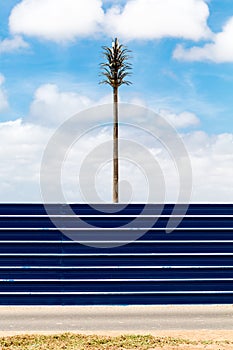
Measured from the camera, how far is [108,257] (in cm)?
1017

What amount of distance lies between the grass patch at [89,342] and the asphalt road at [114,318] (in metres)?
0.76

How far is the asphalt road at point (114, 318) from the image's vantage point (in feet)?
29.5

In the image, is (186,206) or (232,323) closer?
(232,323)

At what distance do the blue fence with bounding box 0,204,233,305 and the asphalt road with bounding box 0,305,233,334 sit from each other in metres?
0.17

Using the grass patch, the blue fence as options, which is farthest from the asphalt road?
the grass patch

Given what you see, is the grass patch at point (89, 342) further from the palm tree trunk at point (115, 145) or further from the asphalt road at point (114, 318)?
the palm tree trunk at point (115, 145)

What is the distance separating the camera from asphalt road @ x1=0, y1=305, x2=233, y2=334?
29.5ft

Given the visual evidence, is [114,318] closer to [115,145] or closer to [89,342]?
[89,342]

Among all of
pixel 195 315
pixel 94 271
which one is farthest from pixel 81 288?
pixel 195 315

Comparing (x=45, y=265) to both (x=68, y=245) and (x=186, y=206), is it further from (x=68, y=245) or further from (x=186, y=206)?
(x=186, y=206)

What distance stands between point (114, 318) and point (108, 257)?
103cm

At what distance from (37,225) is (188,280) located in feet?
8.60

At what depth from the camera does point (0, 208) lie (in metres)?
10.2

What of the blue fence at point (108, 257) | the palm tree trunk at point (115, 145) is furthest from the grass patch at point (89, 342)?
the palm tree trunk at point (115, 145)
